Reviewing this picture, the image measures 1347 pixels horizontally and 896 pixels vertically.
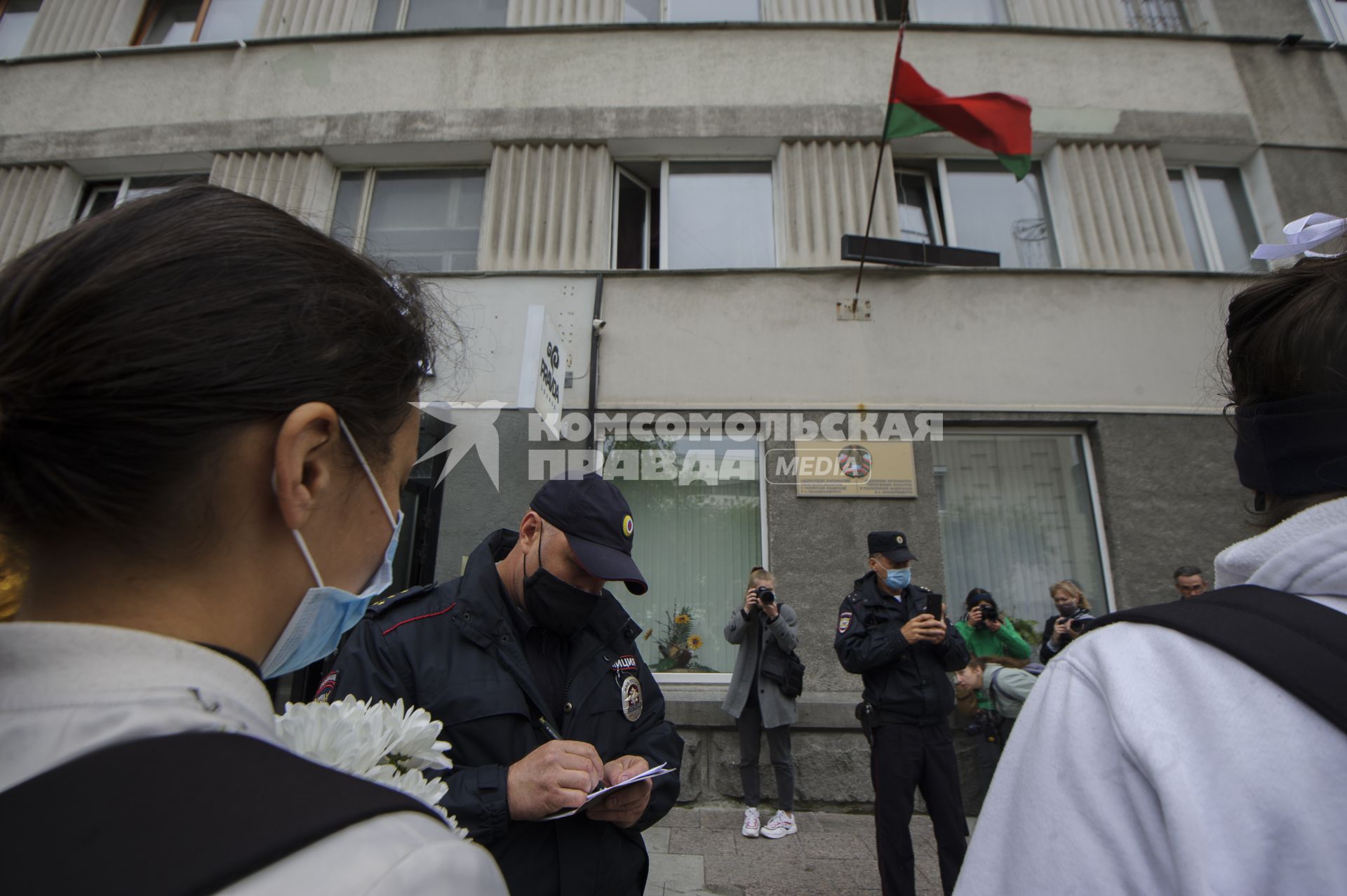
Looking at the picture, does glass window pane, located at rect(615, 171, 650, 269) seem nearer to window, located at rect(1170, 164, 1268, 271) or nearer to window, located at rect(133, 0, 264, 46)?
window, located at rect(133, 0, 264, 46)

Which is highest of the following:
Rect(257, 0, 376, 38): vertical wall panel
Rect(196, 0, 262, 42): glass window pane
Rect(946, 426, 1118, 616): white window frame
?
Rect(196, 0, 262, 42): glass window pane

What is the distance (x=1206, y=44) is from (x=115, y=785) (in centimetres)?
1161

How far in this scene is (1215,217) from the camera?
814 centimetres

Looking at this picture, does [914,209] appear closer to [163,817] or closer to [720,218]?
[720,218]

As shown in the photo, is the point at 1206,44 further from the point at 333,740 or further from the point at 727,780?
the point at 333,740

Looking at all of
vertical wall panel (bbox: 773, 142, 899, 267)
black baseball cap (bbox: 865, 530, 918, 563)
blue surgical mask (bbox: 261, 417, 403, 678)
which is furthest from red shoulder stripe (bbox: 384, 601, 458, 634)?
vertical wall panel (bbox: 773, 142, 899, 267)

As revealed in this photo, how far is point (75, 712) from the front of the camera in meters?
0.56

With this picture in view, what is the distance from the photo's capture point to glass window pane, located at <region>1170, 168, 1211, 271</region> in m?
7.88

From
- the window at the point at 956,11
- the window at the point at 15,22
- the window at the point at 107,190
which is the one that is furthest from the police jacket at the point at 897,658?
the window at the point at 15,22

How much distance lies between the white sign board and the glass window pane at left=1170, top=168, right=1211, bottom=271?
7.35 metres

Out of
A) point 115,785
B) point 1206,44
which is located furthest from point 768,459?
point 1206,44

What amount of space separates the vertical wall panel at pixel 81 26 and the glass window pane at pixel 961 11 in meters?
10.6

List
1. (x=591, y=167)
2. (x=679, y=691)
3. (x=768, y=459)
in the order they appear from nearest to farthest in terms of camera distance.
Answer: (x=679, y=691) → (x=768, y=459) → (x=591, y=167)

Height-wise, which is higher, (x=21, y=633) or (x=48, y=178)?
(x=48, y=178)
